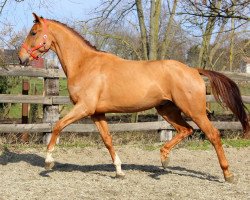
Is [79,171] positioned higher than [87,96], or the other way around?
[87,96]

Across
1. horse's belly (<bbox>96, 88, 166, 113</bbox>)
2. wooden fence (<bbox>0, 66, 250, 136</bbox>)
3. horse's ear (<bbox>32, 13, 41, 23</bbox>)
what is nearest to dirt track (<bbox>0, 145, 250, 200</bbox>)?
wooden fence (<bbox>0, 66, 250, 136</bbox>)

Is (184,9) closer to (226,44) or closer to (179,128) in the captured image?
(179,128)

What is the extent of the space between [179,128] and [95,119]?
1.22 metres

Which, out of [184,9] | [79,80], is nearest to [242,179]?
[79,80]

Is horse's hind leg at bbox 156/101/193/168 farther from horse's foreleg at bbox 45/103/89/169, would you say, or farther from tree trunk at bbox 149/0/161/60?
tree trunk at bbox 149/0/161/60

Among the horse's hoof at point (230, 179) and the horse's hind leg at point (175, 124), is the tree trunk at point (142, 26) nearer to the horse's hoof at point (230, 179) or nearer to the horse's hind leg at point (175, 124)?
the horse's hind leg at point (175, 124)

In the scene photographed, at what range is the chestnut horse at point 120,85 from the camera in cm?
523

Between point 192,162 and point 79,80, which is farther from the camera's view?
point 192,162

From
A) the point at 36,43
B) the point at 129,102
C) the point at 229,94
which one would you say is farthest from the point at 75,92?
the point at 229,94

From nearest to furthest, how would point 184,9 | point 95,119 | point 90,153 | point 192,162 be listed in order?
point 95,119 → point 192,162 → point 90,153 → point 184,9

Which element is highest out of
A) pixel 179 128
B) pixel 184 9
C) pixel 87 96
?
pixel 184 9

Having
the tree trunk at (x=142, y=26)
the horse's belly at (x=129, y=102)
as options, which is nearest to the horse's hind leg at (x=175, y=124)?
the horse's belly at (x=129, y=102)

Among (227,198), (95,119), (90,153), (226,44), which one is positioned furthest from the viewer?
(226,44)

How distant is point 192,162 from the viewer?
22.6ft
